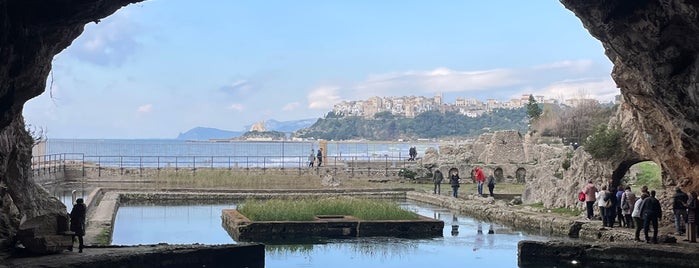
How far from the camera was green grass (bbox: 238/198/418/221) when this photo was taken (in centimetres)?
2411

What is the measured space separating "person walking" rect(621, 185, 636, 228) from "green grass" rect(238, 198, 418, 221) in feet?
20.7

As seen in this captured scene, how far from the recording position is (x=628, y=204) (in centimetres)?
2145

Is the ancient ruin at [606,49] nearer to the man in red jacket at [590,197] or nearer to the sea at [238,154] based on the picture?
the man in red jacket at [590,197]

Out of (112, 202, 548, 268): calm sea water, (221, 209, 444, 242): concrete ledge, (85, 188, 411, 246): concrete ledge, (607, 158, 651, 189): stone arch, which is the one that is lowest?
(112, 202, 548, 268): calm sea water

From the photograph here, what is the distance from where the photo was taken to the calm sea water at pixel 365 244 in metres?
19.0

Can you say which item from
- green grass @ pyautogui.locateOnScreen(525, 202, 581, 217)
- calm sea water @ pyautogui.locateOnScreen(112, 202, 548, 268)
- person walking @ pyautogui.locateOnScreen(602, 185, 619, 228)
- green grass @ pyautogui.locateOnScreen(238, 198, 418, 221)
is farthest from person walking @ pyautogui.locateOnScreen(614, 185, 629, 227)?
green grass @ pyautogui.locateOnScreen(238, 198, 418, 221)

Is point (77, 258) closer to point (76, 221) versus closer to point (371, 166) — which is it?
point (76, 221)

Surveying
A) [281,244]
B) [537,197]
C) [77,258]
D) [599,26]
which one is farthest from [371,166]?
[77,258]

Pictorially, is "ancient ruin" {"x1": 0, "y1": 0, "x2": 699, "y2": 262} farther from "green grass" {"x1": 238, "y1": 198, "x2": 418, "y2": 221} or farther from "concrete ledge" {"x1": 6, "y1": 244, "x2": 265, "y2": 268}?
"green grass" {"x1": 238, "y1": 198, "x2": 418, "y2": 221}

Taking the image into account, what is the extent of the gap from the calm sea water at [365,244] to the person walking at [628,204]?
2459 millimetres

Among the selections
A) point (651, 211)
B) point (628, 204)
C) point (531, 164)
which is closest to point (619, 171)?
point (628, 204)

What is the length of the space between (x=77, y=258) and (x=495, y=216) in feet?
55.0

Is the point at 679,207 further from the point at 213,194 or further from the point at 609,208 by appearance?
the point at 213,194

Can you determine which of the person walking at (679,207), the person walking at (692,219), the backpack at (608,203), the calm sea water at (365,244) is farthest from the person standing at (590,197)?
the person walking at (692,219)
